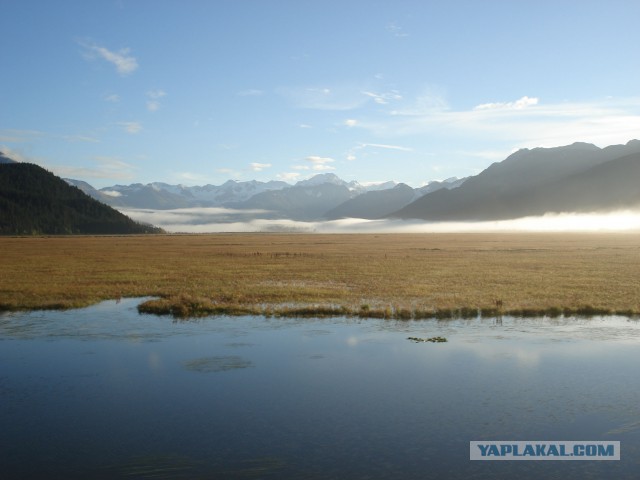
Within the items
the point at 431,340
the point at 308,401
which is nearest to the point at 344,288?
the point at 431,340

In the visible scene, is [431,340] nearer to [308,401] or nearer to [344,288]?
[308,401]

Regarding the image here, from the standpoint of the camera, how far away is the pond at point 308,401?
14.6 metres

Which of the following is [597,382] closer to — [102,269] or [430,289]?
[430,289]

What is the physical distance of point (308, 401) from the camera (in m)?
19.5

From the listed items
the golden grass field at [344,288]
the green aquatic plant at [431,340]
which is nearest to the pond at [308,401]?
the green aquatic plant at [431,340]

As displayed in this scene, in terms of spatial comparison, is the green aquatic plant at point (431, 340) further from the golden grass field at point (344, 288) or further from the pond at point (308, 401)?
the golden grass field at point (344, 288)

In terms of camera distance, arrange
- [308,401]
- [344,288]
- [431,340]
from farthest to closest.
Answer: [344,288] → [431,340] → [308,401]

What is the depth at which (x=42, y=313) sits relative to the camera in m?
39.3

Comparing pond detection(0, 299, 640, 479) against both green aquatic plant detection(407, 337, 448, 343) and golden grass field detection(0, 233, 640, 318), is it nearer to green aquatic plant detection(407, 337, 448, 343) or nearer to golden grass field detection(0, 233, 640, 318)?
green aquatic plant detection(407, 337, 448, 343)

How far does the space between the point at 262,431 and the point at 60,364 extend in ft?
42.8

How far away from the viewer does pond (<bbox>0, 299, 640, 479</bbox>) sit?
48.0 ft

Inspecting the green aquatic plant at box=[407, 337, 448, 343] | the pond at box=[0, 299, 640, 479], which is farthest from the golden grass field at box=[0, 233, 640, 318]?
the pond at box=[0, 299, 640, 479]

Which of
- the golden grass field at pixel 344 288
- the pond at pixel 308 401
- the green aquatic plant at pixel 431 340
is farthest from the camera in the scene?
the golden grass field at pixel 344 288

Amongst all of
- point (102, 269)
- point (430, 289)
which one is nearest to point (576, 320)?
point (430, 289)
